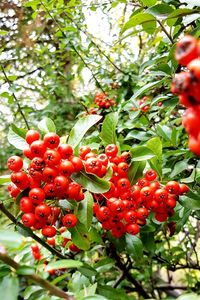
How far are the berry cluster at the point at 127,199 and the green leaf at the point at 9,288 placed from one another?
3.00 ft

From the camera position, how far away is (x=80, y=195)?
5.86ft

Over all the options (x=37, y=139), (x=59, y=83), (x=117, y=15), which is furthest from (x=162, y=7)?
(x=117, y=15)

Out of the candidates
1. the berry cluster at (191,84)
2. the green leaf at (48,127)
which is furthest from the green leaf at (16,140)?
the berry cluster at (191,84)

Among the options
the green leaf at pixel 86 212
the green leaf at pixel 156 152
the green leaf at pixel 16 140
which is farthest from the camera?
the green leaf at pixel 156 152

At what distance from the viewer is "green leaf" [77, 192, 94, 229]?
5.96 feet

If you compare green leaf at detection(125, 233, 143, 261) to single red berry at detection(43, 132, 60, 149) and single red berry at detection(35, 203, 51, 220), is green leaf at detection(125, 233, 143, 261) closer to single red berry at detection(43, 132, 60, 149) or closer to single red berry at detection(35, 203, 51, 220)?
single red berry at detection(35, 203, 51, 220)

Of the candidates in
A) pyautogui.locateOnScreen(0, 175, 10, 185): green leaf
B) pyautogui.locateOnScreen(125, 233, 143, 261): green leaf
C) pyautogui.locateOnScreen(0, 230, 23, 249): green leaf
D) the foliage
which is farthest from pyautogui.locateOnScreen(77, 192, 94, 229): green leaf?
pyautogui.locateOnScreen(0, 230, 23, 249): green leaf

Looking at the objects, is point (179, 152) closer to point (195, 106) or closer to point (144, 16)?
point (144, 16)

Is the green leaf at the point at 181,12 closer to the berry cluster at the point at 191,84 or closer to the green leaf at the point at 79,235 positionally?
the berry cluster at the point at 191,84

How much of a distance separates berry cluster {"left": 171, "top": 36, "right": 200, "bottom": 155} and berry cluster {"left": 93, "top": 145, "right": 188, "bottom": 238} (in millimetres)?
1134

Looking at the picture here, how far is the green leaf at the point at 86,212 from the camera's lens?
1.82 meters

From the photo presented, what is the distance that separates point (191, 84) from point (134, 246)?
1744 millimetres

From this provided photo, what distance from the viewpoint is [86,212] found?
1.82 meters

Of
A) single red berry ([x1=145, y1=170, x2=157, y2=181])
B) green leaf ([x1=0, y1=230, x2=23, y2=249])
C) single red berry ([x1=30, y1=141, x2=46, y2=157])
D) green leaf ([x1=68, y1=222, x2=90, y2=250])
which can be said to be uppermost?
single red berry ([x1=30, y1=141, x2=46, y2=157])
